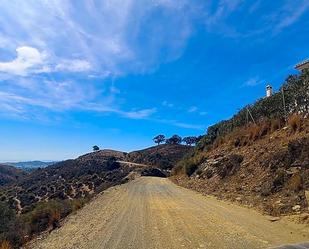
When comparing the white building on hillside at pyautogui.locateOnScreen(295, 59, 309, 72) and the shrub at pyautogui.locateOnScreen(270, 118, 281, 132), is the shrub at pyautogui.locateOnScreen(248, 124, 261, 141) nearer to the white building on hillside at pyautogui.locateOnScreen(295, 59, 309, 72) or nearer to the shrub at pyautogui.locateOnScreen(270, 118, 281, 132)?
the shrub at pyautogui.locateOnScreen(270, 118, 281, 132)

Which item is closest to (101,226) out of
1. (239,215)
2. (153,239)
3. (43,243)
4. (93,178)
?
(43,243)

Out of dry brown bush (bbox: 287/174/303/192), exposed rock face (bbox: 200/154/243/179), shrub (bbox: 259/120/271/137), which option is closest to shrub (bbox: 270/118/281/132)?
shrub (bbox: 259/120/271/137)

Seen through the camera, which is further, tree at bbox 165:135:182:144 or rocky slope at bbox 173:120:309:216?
tree at bbox 165:135:182:144

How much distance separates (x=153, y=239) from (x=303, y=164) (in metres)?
10.3

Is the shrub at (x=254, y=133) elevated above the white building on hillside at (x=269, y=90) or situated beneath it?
situated beneath

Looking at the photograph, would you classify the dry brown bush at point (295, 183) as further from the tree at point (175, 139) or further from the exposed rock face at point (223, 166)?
the tree at point (175, 139)

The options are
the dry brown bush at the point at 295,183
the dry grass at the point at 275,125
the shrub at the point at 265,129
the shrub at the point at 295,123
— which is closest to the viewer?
the dry brown bush at the point at 295,183

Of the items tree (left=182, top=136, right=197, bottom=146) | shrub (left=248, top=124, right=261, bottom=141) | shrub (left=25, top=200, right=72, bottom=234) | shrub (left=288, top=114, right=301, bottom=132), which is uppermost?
tree (left=182, top=136, right=197, bottom=146)

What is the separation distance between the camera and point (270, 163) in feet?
69.6

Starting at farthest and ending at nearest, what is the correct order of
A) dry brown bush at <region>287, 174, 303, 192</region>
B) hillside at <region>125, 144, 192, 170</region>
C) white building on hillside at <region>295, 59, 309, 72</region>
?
hillside at <region>125, 144, 192, 170</region>
white building on hillside at <region>295, 59, 309, 72</region>
dry brown bush at <region>287, 174, 303, 192</region>

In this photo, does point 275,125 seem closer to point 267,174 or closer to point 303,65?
point 267,174

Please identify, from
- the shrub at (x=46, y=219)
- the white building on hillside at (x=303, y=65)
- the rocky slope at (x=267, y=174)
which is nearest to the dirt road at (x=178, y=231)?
the rocky slope at (x=267, y=174)

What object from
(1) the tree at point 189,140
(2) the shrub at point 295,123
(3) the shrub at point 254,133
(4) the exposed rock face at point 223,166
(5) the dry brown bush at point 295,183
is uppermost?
(1) the tree at point 189,140

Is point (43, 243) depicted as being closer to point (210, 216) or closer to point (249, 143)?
point (210, 216)
